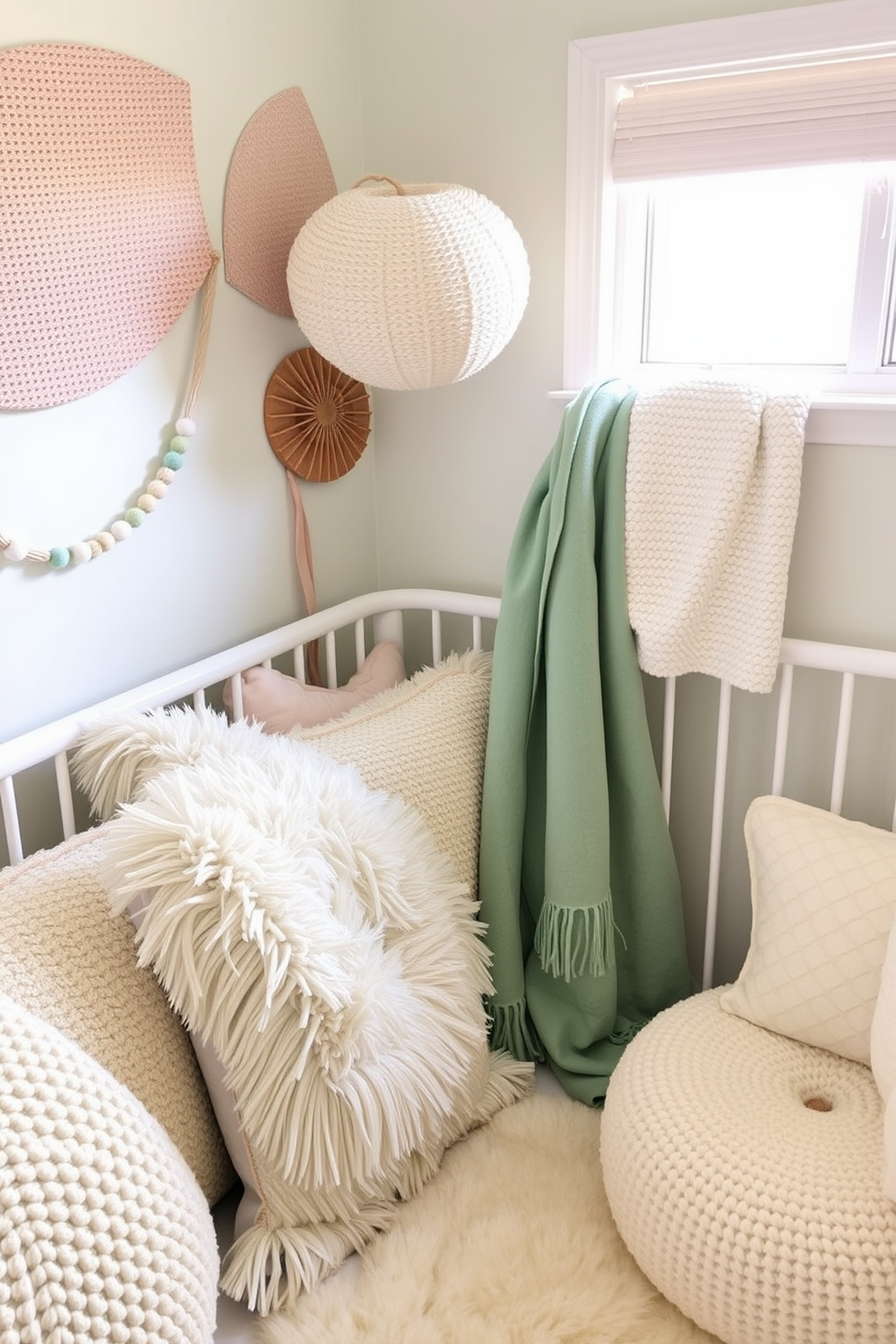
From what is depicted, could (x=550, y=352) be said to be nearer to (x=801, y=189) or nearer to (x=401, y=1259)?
(x=801, y=189)

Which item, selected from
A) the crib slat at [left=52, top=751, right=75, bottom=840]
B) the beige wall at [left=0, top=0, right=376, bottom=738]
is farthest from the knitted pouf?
the beige wall at [left=0, top=0, right=376, bottom=738]

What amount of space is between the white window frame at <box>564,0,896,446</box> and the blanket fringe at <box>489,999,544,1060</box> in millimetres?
874

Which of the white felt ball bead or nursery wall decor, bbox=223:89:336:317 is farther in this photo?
nursery wall decor, bbox=223:89:336:317

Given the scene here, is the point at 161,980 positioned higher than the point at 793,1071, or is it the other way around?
the point at 161,980

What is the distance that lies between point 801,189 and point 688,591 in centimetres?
58

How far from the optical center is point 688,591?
56.3 inches

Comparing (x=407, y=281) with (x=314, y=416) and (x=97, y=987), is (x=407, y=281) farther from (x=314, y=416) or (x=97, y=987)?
(x=97, y=987)

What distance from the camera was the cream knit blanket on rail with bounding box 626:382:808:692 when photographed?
139cm

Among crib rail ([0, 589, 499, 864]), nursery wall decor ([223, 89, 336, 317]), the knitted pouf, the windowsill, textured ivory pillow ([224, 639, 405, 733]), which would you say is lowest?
the knitted pouf

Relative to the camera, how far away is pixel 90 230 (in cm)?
131

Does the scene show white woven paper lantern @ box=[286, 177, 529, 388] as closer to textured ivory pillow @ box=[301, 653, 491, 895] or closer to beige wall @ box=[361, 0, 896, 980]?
beige wall @ box=[361, 0, 896, 980]

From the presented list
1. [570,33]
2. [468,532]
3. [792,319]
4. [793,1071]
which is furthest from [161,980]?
[570,33]

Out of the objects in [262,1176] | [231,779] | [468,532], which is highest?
[468,532]

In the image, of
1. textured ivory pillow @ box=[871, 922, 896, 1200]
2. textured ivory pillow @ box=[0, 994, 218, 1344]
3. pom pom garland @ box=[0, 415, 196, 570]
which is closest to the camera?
textured ivory pillow @ box=[0, 994, 218, 1344]
